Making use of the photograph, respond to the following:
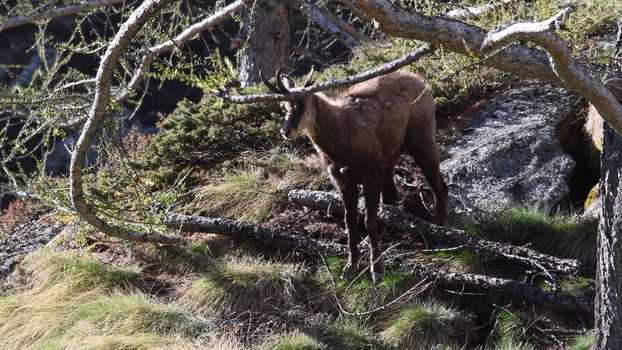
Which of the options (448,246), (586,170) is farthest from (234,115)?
(586,170)

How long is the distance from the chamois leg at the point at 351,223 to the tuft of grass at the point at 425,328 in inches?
24.0

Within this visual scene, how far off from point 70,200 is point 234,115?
2642 millimetres

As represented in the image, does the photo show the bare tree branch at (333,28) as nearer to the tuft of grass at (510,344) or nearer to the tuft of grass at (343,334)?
the tuft of grass at (343,334)

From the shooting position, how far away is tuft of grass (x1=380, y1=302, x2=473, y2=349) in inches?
240

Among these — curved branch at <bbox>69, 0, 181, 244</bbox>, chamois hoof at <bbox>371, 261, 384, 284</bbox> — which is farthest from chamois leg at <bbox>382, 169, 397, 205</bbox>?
curved branch at <bbox>69, 0, 181, 244</bbox>

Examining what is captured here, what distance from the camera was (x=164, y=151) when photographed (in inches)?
329

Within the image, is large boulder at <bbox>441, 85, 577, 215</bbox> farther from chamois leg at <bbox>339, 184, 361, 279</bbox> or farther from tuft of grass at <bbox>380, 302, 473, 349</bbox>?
tuft of grass at <bbox>380, 302, 473, 349</bbox>

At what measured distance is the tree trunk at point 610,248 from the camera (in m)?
4.84

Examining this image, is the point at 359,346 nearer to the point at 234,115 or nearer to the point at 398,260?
the point at 398,260

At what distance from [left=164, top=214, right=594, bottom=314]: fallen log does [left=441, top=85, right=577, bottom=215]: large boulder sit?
1085 millimetres

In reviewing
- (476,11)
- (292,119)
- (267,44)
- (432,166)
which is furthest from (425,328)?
(267,44)

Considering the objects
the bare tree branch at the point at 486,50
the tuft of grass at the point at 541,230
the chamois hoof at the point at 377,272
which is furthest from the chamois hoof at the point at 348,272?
the bare tree branch at the point at 486,50

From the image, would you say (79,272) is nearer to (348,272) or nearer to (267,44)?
(348,272)

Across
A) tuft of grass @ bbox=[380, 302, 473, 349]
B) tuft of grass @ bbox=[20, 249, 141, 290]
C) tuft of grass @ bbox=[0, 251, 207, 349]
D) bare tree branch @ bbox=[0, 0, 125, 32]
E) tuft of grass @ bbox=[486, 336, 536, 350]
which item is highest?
bare tree branch @ bbox=[0, 0, 125, 32]
